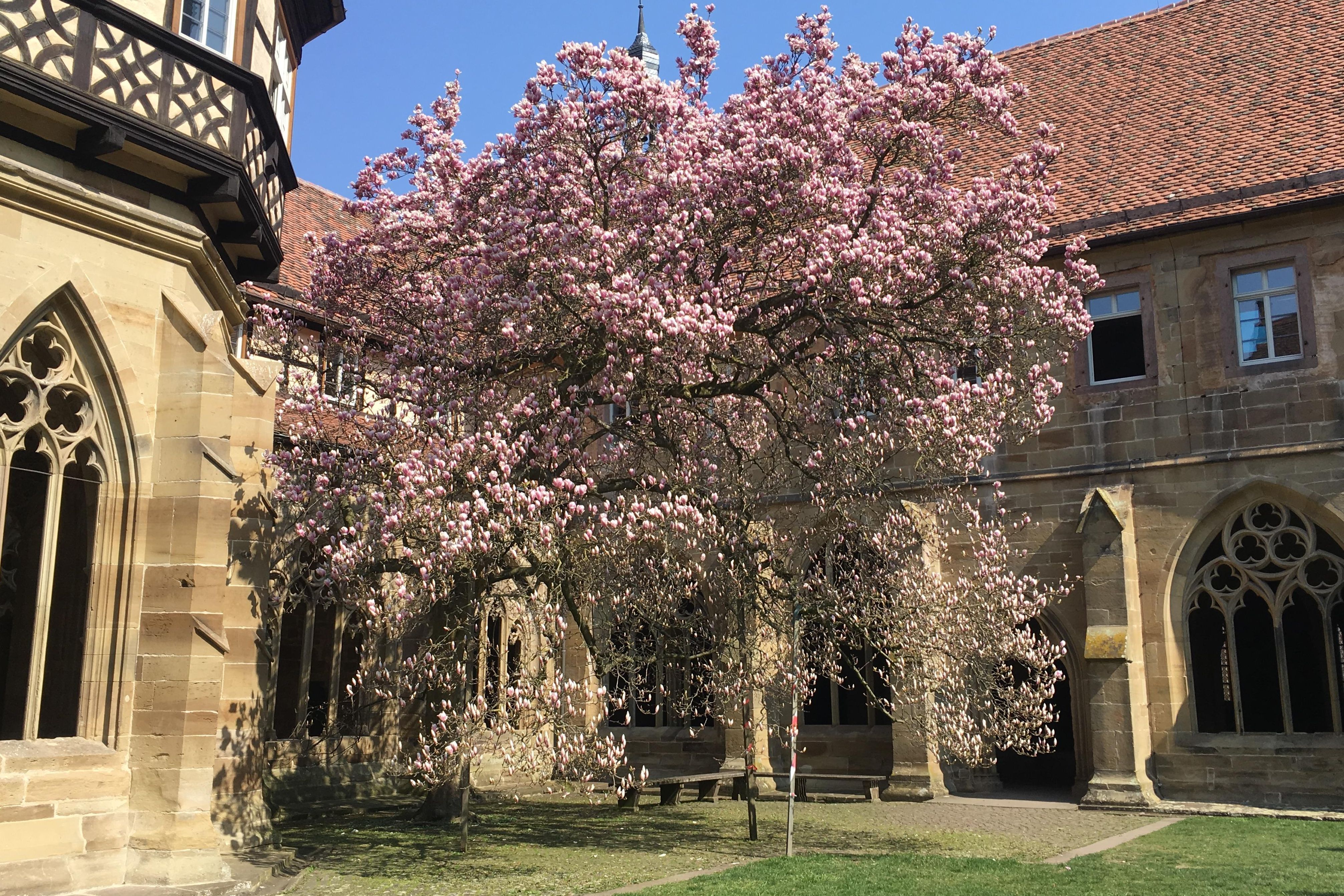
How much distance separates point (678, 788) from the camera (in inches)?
680

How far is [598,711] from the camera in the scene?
21.3 m

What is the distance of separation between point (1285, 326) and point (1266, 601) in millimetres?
3799

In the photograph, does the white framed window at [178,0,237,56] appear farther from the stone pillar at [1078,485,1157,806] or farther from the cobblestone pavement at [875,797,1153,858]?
the stone pillar at [1078,485,1157,806]

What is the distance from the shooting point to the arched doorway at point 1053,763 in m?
20.3

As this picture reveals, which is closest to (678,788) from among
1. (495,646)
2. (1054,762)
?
(495,646)

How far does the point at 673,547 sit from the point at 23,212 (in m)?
7.05

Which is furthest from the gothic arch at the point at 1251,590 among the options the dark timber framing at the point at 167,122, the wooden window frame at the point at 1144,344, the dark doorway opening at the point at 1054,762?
the dark timber framing at the point at 167,122

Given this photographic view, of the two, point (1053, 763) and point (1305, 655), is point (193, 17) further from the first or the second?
point (1305, 655)

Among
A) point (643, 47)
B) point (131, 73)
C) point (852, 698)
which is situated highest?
point (643, 47)

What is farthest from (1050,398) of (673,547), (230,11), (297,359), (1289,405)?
(230,11)

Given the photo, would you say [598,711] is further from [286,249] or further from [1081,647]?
[286,249]

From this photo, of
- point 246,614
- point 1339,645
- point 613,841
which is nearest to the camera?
point 246,614

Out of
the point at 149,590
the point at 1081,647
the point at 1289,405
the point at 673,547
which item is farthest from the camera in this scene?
the point at 1081,647

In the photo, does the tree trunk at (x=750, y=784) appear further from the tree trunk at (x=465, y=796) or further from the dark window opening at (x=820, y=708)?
the dark window opening at (x=820, y=708)
